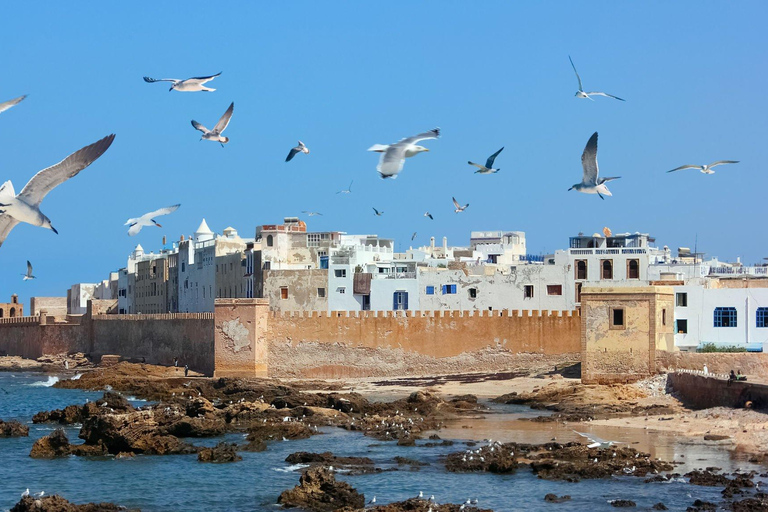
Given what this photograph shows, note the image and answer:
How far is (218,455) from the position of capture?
22.5 metres

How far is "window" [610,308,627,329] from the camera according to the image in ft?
101

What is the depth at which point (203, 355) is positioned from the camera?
42.3 meters

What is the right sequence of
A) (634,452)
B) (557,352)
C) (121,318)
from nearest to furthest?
(634,452) → (557,352) → (121,318)

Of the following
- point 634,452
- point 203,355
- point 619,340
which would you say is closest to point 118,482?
point 634,452

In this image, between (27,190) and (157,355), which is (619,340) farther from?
(157,355)

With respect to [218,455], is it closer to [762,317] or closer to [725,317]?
[725,317]

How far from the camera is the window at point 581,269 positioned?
141 feet

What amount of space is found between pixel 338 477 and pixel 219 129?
700cm

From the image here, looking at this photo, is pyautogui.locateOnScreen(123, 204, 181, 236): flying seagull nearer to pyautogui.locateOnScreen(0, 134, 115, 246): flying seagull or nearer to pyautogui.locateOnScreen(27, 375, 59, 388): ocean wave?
pyautogui.locateOnScreen(0, 134, 115, 246): flying seagull

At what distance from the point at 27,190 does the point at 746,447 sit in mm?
13419

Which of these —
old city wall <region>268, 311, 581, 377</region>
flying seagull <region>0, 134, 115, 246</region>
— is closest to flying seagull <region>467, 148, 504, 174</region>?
Result: flying seagull <region>0, 134, 115, 246</region>

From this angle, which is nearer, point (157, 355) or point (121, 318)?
point (157, 355)

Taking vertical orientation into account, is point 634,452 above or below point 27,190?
below

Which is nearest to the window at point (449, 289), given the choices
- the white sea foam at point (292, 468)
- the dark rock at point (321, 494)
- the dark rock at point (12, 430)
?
the dark rock at point (12, 430)
